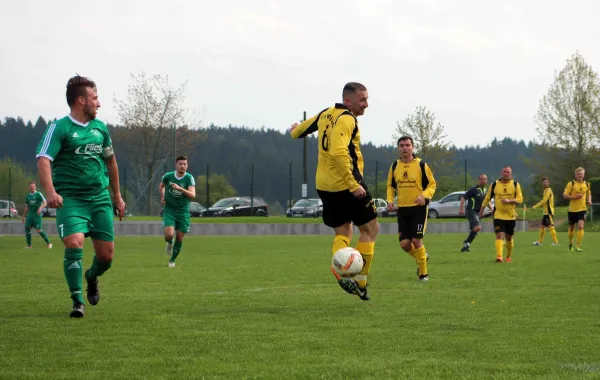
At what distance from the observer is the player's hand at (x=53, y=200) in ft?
23.9

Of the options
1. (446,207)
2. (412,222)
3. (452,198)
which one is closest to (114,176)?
(412,222)

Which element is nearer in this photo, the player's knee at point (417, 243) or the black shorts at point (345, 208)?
the black shorts at point (345, 208)

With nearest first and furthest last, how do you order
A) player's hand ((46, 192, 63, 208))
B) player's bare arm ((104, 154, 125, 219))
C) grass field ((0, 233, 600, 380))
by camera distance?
grass field ((0, 233, 600, 380)) → player's hand ((46, 192, 63, 208)) → player's bare arm ((104, 154, 125, 219))

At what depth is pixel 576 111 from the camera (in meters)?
63.5

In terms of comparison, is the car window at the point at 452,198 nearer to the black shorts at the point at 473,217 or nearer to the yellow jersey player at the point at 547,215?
the yellow jersey player at the point at 547,215

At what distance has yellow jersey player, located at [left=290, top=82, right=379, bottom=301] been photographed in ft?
27.9

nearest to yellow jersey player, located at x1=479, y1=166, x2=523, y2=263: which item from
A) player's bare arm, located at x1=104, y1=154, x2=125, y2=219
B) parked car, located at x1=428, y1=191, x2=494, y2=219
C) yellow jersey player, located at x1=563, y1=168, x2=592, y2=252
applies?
yellow jersey player, located at x1=563, y1=168, x2=592, y2=252

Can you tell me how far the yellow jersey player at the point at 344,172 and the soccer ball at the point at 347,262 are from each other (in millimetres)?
90

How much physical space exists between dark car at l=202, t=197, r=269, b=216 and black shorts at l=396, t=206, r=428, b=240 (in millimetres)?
46134

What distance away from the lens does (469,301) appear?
29.7 ft

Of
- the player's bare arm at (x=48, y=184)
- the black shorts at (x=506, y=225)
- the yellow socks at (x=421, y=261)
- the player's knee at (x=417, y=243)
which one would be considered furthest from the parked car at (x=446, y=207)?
the player's bare arm at (x=48, y=184)

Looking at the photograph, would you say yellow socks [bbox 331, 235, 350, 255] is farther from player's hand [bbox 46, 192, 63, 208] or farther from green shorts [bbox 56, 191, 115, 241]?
player's hand [bbox 46, 192, 63, 208]

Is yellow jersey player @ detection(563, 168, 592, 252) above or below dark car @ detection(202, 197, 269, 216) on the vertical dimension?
above

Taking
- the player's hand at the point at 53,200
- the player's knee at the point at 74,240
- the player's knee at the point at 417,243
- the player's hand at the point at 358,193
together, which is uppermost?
the player's hand at the point at 358,193
